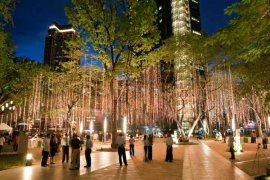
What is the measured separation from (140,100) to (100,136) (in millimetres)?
10048

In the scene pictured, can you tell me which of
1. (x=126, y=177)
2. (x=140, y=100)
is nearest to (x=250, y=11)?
(x=126, y=177)

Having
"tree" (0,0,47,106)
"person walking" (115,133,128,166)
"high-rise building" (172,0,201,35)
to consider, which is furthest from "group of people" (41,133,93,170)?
"high-rise building" (172,0,201,35)

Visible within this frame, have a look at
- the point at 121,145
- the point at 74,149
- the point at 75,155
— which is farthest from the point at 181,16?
the point at 75,155

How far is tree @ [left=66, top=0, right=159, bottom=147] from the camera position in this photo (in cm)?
2266

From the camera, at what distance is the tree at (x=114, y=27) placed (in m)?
22.7

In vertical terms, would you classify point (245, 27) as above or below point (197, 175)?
above

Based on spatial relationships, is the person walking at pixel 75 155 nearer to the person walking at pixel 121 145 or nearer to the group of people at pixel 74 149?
the group of people at pixel 74 149

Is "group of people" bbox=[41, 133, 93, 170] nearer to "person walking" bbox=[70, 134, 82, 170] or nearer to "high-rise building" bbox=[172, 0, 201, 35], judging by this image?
"person walking" bbox=[70, 134, 82, 170]

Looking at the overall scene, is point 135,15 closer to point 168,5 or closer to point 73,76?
point 73,76

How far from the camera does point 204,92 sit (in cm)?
3503

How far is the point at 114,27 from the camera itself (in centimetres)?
2317

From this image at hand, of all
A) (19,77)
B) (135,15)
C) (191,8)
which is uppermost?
(191,8)

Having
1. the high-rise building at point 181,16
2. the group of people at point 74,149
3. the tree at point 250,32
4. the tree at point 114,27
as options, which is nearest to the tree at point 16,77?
the tree at point 114,27

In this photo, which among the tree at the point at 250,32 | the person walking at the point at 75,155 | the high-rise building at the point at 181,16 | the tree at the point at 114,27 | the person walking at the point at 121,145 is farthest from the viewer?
the high-rise building at the point at 181,16
